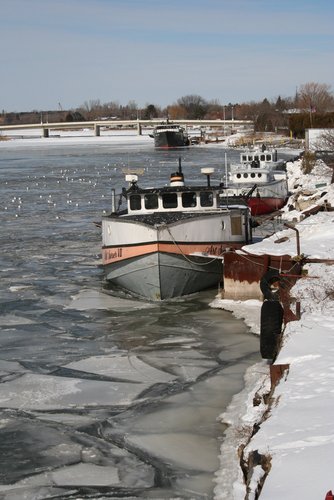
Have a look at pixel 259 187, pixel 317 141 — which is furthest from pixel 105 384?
pixel 317 141

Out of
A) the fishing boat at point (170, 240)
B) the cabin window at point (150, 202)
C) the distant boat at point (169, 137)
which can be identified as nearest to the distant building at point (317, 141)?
A: the fishing boat at point (170, 240)

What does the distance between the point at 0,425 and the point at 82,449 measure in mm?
1539

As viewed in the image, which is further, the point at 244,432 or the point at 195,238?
the point at 195,238

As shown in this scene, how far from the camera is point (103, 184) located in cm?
6100

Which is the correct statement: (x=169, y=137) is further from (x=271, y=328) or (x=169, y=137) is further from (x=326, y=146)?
(x=271, y=328)

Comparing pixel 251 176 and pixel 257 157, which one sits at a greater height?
pixel 257 157

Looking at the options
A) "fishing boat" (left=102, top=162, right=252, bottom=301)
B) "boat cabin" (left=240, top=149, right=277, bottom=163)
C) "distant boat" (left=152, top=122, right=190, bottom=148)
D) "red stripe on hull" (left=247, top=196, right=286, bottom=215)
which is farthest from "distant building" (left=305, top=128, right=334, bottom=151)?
"distant boat" (left=152, top=122, right=190, bottom=148)

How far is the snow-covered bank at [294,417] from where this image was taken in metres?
8.45

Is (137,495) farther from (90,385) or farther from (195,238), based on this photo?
(195,238)

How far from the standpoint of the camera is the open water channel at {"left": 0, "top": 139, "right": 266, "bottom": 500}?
1064cm

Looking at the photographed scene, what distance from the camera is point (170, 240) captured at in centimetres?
2189

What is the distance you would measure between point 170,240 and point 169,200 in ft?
8.56

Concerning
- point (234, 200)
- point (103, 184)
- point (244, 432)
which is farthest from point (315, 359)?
point (103, 184)

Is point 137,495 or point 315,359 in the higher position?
point 315,359
